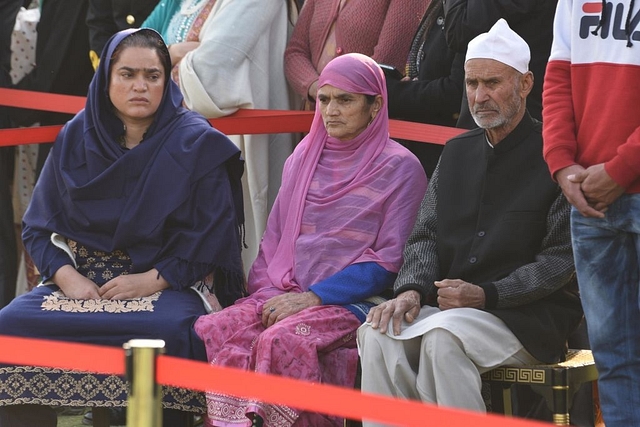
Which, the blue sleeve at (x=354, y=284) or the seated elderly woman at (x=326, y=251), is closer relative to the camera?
the seated elderly woman at (x=326, y=251)

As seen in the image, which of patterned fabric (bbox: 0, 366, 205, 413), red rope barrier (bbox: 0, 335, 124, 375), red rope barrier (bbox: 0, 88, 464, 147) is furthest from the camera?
red rope barrier (bbox: 0, 88, 464, 147)

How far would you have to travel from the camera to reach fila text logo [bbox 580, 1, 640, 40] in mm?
3822

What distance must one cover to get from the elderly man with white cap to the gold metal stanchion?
1.45 metres

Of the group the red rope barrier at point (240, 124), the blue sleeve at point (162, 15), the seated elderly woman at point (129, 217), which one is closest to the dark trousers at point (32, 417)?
the seated elderly woman at point (129, 217)

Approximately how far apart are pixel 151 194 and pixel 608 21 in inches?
83.4

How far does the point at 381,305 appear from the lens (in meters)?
4.58

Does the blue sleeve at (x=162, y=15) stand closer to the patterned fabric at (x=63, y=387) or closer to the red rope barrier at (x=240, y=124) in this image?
the red rope barrier at (x=240, y=124)

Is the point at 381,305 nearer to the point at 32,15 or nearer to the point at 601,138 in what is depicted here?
the point at 601,138

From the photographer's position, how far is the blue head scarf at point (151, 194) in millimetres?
5164

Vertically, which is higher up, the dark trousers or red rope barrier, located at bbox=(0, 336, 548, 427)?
red rope barrier, located at bbox=(0, 336, 548, 427)

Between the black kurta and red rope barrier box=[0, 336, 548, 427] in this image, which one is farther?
the black kurta

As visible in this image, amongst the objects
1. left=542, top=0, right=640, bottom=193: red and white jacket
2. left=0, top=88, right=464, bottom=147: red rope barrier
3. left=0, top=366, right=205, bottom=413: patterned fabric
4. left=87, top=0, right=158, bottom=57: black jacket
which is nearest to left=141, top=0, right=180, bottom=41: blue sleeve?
left=87, top=0, right=158, bottom=57: black jacket

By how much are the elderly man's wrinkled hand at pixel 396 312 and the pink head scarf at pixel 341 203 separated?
15.8 inches

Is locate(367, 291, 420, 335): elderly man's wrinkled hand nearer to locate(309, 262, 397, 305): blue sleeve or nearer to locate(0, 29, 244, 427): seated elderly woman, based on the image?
locate(309, 262, 397, 305): blue sleeve
